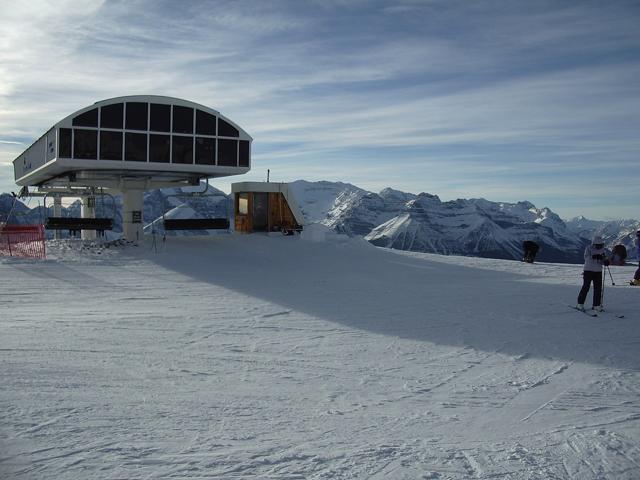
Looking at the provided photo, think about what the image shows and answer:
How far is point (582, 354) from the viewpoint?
8523 millimetres

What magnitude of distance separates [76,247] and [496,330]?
749 inches

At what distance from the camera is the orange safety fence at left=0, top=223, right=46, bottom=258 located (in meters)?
22.5

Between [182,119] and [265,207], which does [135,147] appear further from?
[265,207]

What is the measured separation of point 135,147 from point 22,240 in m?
5.91

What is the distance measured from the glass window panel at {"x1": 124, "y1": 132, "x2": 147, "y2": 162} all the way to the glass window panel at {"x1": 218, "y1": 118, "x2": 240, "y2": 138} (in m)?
3.38

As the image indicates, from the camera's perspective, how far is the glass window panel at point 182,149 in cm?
2555

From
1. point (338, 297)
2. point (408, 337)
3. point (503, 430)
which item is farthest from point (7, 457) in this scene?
point (338, 297)

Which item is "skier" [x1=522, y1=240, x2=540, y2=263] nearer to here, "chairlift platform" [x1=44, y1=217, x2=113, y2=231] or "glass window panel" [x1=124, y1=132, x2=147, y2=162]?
"glass window panel" [x1=124, y1=132, x2=147, y2=162]

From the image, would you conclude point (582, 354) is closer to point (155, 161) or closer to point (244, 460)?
point (244, 460)

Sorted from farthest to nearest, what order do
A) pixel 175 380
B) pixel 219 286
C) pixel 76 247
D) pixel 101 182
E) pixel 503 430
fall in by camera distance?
pixel 101 182
pixel 76 247
pixel 219 286
pixel 175 380
pixel 503 430

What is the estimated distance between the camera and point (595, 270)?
11.9 meters

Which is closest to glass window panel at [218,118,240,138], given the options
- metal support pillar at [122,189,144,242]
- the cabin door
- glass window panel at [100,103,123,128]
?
glass window panel at [100,103,123,128]

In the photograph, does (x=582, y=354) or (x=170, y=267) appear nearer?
(x=582, y=354)

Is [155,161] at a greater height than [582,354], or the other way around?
[155,161]
